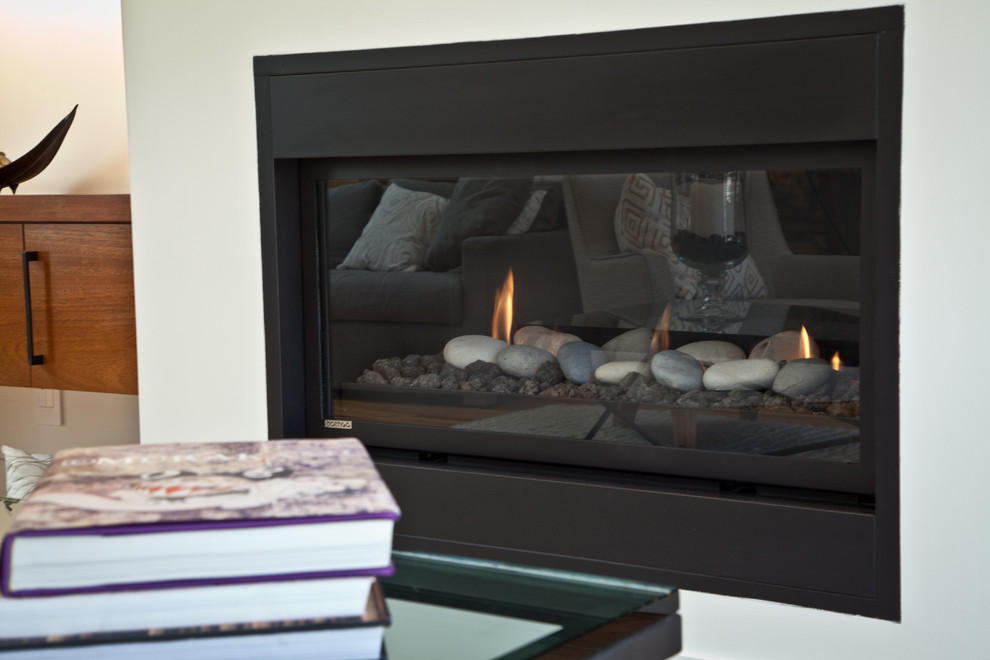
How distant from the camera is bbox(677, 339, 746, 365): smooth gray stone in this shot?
5.23 feet

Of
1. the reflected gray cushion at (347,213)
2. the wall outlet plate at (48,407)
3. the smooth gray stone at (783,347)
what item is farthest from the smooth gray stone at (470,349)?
the wall outlet plate at (48,407)

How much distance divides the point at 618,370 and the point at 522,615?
3.02 feet

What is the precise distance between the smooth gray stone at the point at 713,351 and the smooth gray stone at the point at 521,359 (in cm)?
23

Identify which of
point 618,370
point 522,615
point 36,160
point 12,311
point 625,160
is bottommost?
point 522,615

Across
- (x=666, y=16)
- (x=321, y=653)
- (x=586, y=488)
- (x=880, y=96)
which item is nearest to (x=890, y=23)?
(x=880, y=96)

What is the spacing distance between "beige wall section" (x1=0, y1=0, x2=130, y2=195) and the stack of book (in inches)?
82.9

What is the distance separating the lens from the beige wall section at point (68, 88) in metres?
2.50

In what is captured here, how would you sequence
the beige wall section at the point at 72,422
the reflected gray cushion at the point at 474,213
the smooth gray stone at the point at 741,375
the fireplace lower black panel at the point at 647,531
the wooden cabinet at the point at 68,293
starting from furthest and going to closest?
the beige wall section at the point at 72,422 < the wooden cabinet at the point at 68,293 < the reflected gray cushion at the point at 474,213 < the smooth gray stone at the point at 741,375 < the fireplace lower black panel at the point at 647,531

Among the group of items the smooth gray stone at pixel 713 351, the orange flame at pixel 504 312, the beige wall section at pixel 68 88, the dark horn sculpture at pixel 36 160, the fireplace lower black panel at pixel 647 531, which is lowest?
the fireplace lower black panel at pixel 647 531

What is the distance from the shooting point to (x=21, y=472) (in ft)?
6.28

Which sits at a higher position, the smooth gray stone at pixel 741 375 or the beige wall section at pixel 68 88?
the beige wall section at pixel 68 88

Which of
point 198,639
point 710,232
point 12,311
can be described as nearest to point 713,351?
point 710,232

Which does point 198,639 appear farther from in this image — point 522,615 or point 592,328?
point 592,328

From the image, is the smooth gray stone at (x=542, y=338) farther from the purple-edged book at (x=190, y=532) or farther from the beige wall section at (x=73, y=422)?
the beige wall section at (x=73, y=422)
